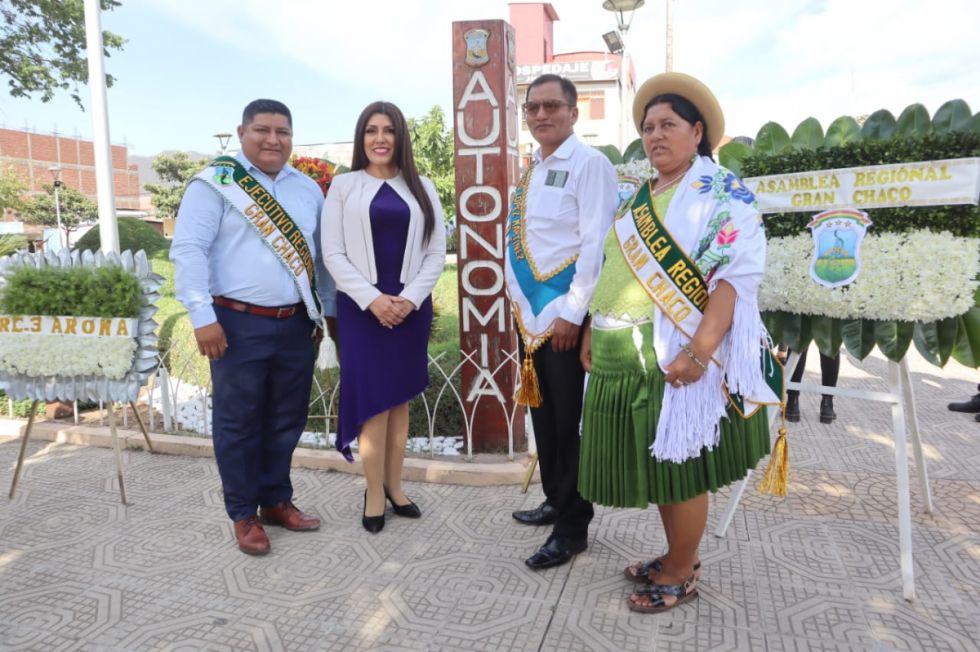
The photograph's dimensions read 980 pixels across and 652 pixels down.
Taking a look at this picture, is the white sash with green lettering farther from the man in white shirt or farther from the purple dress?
the man in white shirt

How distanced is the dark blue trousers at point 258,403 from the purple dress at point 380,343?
22cm

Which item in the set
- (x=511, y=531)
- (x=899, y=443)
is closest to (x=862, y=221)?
(x=899, y=443)

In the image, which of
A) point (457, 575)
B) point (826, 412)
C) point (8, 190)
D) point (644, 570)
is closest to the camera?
point (644, 570)

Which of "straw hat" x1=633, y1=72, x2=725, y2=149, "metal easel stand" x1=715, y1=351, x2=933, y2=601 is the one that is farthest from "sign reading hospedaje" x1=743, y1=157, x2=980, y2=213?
"metal easel stand" x1=715, y1=351, x2=933, y2=601

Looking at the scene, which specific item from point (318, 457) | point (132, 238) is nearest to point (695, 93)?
point (318, 457)

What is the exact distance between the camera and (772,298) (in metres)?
2.75

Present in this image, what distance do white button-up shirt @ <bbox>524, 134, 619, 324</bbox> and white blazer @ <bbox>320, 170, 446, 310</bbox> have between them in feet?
1.75

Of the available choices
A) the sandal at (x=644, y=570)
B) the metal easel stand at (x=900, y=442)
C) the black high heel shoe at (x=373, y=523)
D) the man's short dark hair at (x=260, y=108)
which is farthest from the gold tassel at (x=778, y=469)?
the man's short dark hair at (x=260, y=108)

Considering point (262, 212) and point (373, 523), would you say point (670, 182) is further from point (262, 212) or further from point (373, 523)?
point (373, 523)

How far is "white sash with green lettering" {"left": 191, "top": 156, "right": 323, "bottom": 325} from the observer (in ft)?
9.50

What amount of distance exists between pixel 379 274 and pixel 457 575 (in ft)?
4.44

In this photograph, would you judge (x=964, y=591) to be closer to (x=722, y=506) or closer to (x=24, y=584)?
(x=722, y=506)

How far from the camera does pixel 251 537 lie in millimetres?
2955

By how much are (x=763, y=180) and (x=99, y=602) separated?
10.4 ft
